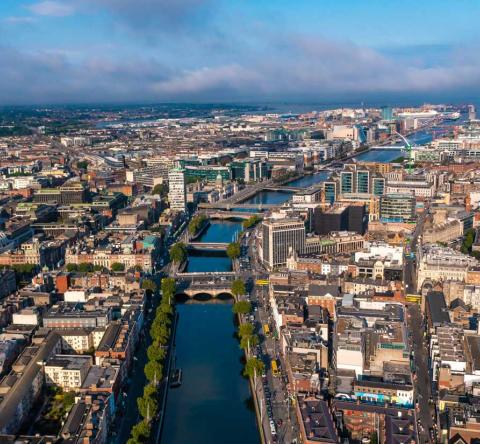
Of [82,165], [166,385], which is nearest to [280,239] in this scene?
[166,385]

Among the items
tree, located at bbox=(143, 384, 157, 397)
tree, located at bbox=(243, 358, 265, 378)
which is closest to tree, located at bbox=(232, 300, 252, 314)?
tree, located at bbox=(243, 358, 265, 378)

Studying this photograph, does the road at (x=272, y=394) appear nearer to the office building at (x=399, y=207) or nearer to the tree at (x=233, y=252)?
the tree at (x=233, y=252)

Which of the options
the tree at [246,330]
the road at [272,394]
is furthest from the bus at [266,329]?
the tree at [246,330]

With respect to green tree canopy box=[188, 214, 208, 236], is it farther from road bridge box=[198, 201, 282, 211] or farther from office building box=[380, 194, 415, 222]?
office building box=[380, 194, 415, 222]

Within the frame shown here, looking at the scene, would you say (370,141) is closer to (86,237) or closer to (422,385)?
(86,237)

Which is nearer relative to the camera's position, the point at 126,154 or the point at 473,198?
the point at 473,198

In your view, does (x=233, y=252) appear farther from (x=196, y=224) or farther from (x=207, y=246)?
(x=196, y=224)

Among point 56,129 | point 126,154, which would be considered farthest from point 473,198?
point 56,129
